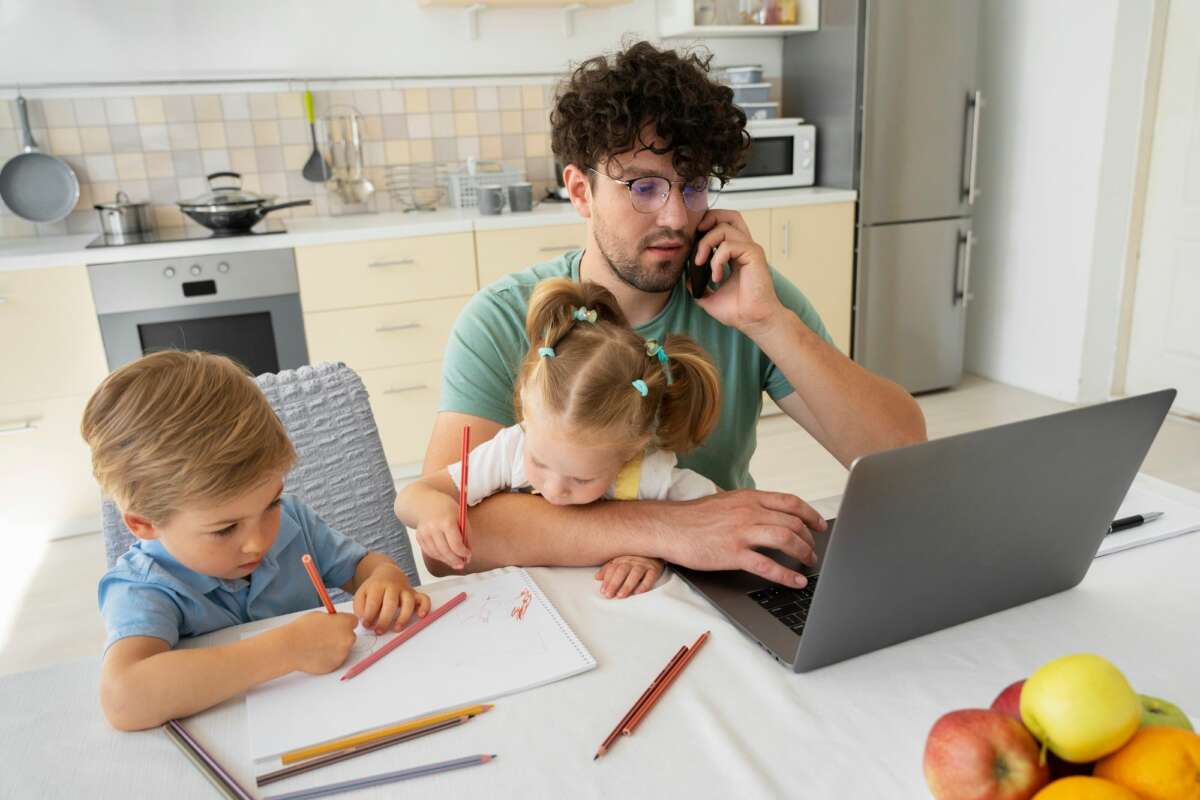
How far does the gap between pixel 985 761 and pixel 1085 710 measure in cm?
7

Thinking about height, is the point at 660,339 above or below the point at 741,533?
above

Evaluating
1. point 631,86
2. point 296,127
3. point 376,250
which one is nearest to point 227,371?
point 631,86

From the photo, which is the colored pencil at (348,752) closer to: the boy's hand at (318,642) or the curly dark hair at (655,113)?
the boy's hand at (318,642)

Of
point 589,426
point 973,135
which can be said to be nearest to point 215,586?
point 589,426

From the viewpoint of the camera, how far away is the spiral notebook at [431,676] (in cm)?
77

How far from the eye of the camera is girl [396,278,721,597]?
1082 mm

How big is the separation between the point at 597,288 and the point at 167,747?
0.72m

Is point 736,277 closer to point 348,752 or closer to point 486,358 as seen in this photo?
point 486,358

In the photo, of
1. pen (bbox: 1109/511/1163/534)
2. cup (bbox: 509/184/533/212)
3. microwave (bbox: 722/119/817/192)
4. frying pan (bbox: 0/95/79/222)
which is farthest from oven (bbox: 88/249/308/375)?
pen (bbox: 1109/511/1163/534)

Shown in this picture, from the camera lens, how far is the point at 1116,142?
352cm

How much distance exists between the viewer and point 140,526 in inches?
36.9

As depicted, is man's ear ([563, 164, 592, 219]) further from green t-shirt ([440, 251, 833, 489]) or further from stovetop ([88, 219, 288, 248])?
stovetop ([88, 219, 288, 248])

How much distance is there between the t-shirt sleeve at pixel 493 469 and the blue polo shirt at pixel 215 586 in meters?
0.16

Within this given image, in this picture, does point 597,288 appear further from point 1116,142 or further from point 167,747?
point 1116,142
